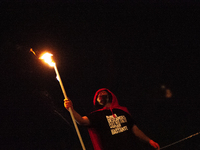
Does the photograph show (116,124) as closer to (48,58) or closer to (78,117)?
(78,117)

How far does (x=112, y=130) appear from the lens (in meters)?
2.50

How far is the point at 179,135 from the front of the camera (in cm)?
1143

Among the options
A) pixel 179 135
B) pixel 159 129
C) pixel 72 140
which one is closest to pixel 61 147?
pixel 72 140

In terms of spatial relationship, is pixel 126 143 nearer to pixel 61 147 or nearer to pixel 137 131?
pixel 137 131

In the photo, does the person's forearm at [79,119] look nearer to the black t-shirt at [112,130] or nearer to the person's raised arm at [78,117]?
the person's raised arm at [78,117]

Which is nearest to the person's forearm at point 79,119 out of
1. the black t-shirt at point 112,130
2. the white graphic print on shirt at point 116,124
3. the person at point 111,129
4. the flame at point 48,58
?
the person at point 111,129

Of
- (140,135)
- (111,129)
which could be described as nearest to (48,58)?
(111,129)

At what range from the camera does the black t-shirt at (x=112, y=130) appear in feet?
7.91

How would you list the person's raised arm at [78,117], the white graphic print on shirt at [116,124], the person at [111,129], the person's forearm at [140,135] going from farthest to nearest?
the person's forearm at [140,135]
the white graphic print on shirt at [116,124]
the person at [111,129]
the person's raised arm at [78,117]

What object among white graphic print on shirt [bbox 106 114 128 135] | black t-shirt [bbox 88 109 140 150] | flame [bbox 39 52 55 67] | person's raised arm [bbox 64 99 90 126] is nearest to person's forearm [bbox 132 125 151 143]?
black t-shirt [bbox 88 109 140 150]

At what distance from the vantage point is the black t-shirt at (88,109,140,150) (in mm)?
2410

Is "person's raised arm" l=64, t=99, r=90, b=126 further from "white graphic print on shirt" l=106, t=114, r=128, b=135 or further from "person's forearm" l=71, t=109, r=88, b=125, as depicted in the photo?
"white graphic print on shirt" l=106, t=114, r=128, b=135

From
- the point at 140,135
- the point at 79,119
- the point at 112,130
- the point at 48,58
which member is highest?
the point at 48,58

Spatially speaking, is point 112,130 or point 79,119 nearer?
point 79,119
